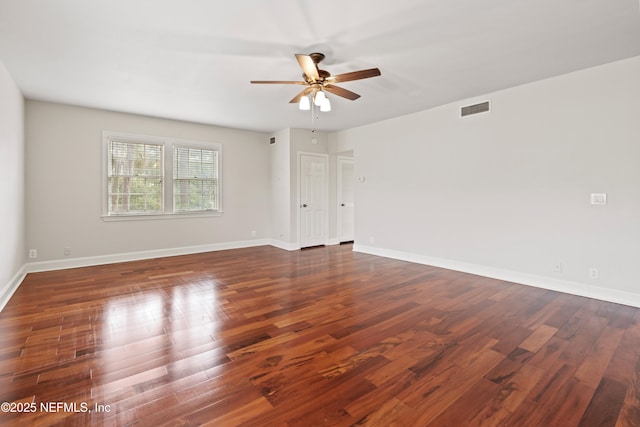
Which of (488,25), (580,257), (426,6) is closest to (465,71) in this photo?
(488,25)

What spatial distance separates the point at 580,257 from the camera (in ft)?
11.8

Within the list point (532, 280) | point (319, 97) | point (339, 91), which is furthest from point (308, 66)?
point (532, 280)

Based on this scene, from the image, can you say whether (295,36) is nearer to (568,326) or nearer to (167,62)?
(167,62)

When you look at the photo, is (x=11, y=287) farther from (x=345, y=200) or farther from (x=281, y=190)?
(x=345, y=200)

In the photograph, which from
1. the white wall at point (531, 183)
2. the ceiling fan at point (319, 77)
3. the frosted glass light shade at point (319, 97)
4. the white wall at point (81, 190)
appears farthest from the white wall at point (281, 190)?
the frosted glass light shade at point (319, 97)

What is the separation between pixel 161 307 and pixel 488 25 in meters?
4.16

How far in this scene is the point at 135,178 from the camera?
217 inches

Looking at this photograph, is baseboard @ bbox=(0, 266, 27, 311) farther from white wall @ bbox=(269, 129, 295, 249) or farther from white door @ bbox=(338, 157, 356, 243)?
white door @ bbox=(338, 157, 356, 243)

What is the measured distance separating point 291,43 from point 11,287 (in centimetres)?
442

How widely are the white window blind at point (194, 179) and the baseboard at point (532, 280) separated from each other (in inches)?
155

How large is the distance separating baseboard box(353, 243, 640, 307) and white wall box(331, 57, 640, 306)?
0.04 feet

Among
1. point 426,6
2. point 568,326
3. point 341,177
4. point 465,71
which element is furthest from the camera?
point 341,177

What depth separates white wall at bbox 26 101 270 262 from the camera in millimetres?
4680

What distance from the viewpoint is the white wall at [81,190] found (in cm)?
468
